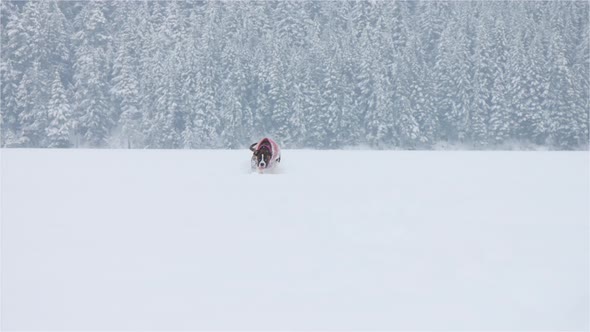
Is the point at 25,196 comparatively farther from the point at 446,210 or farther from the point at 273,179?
the point at 446,210

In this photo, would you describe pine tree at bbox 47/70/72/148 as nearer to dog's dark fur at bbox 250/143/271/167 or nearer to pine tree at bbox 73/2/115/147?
pine tree at bbox 73/2/115/147

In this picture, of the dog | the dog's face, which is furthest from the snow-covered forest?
the dog's face

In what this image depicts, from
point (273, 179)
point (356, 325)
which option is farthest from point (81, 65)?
point (356, 325)

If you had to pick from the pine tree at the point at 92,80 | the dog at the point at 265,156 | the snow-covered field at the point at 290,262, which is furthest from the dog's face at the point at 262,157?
the pine tree at the point at 92,80

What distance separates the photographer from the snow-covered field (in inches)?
163

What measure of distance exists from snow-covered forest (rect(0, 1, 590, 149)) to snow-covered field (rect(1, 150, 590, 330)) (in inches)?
1996

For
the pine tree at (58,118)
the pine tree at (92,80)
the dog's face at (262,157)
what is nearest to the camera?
the dog's face at (262,157)

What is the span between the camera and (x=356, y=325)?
13.2 ft

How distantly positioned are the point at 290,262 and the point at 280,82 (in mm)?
56648

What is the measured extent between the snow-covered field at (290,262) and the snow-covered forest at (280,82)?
5070 centimetres

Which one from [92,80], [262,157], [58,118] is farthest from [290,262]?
[92,80]

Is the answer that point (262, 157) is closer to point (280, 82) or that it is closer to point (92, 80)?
point (280, 82)

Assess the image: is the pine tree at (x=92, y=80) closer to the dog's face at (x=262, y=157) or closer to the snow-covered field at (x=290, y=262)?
the dog's face at (x=262, y=157)

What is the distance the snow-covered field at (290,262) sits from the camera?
13.6ft
